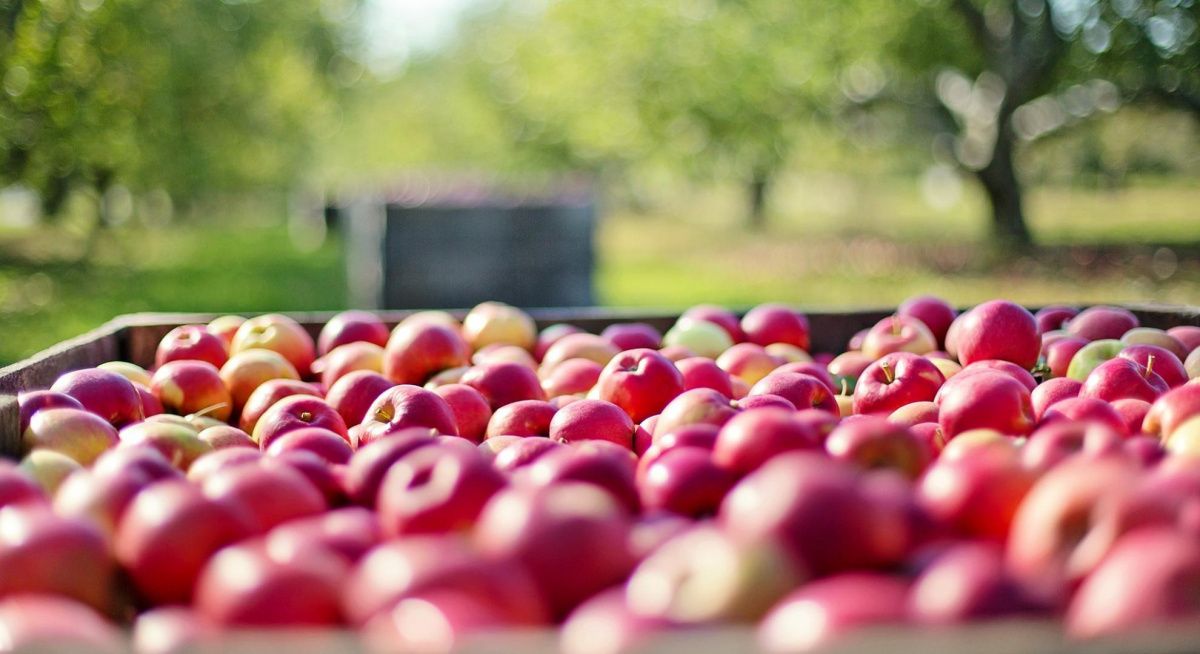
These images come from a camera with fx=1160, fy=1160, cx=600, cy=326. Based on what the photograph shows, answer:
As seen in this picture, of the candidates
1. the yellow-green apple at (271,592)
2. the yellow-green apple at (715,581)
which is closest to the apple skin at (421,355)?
the yellow-green apple at (271,592)

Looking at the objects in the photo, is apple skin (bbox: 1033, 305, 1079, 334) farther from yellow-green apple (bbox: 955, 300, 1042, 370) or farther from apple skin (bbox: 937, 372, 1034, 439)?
apple skin (bbox: 937, 372, 1034, 439)

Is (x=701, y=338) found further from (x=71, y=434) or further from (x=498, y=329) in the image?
(x=71, y=434)

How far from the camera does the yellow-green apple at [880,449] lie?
1785 mm

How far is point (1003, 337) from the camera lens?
3.20m

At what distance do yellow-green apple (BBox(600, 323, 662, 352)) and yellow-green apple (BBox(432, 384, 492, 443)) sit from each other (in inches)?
38.3

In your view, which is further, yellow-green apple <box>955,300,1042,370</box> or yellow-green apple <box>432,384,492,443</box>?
yellow-green apple <box>955,300,1042,370</box>

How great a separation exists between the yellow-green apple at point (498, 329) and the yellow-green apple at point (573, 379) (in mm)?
618

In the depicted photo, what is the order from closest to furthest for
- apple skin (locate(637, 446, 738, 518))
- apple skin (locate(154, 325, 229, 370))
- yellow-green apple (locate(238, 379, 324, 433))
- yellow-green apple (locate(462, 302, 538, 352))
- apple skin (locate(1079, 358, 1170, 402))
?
apple skin (locate(637, 446, 738, 518)) → apple skin (locate(1079, 358, 1170, 402)) → yellow-green apple (locate(238, 379, 324, 433)) → apple skin (locate(154, 325, 229, 370)) → yellow-green apple (locate(462, 302, 538, 352))

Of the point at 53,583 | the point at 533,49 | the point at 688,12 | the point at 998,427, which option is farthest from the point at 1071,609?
the point at 533,49

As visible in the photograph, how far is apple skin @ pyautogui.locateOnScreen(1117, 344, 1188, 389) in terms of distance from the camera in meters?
2.88

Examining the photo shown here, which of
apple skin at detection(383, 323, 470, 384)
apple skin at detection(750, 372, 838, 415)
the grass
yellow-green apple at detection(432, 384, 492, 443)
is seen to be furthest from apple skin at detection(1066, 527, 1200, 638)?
the grass

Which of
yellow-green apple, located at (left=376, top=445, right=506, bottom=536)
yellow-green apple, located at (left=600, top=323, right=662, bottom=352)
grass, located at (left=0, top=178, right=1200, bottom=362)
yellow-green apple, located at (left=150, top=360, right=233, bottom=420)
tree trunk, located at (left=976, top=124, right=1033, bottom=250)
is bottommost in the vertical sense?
grass, located at (left=0, top=178, right=1200, bottom=362)

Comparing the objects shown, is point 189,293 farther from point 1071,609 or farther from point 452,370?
point 1071,609

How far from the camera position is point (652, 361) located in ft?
9.41
